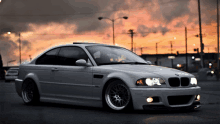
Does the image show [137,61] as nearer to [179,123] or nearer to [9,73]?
[179,123]

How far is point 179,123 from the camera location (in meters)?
6.18

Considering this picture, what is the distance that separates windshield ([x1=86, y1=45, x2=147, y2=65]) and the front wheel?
2.70ft

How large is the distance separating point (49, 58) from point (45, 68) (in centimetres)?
34

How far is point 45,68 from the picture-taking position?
9.51 m

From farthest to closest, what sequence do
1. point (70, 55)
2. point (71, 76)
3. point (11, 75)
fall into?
point (11, 75) < point (70, 55) < point (71, 76)

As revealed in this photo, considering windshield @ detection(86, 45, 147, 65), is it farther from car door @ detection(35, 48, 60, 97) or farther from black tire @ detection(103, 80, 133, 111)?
car door @ detection(35, 48, 60, 97)

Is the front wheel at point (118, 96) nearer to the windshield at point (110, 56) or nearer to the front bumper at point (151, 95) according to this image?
the front bumper at point (151, 95)

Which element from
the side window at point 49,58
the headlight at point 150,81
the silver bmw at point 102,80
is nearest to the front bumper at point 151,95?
the silver bmw at point 102,80

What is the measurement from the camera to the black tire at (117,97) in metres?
7.54

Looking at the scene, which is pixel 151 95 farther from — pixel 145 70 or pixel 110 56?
pixel 110 56

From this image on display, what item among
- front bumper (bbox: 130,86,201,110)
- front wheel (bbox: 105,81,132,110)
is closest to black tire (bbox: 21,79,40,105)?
front wheel (bbox: 105,81,132,110)

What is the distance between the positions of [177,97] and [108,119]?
1.71 m

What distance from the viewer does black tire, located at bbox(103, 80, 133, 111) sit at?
754 cm

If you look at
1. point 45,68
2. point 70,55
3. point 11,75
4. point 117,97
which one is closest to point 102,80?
point 117,97
